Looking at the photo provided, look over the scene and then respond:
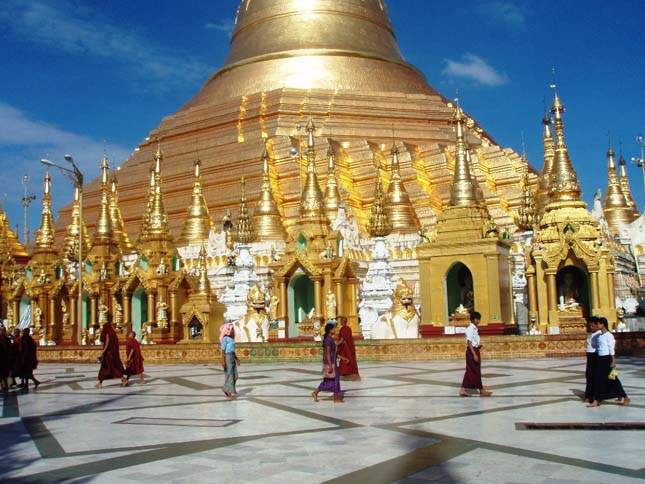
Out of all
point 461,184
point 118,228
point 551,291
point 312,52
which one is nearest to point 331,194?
point 461,184

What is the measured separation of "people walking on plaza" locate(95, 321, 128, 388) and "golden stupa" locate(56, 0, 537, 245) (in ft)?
54.7

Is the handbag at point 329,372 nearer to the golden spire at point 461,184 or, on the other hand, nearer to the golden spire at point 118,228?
the golden spire at point 461,184

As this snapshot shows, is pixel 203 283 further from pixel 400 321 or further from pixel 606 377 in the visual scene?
pixel 606 377

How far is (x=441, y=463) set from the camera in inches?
249

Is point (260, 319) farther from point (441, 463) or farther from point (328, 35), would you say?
point (328, 35)

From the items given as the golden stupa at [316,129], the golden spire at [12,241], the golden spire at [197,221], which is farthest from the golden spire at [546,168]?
the golden spire at [12,241]

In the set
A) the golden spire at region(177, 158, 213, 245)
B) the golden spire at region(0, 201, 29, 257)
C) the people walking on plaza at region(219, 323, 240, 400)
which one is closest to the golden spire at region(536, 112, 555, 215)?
the golden spire at region(177, 158, 213, 245)

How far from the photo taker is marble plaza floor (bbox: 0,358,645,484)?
6.08m

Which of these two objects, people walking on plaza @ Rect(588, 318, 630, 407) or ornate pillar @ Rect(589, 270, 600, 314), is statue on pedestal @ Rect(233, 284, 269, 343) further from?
people walking on plaza @ Rect(588, 318, 630, 407)

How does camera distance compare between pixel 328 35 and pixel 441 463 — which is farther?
pixel 328 35

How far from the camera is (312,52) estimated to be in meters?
44.2

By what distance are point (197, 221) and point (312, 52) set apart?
13.9 metres

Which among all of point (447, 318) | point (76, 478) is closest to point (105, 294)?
point (447, 318)

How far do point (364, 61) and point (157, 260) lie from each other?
19907mm
